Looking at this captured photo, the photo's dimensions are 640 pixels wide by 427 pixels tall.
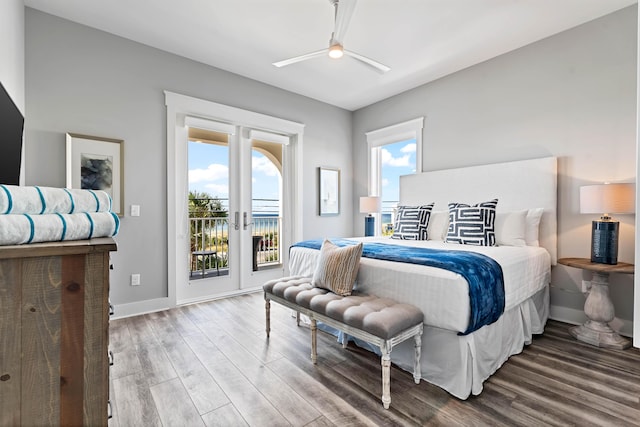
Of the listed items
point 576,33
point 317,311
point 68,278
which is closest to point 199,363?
point 317,311

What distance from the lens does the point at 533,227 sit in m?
3.09

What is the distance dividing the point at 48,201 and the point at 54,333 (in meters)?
0.36

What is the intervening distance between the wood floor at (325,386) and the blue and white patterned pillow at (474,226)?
99 centimetres

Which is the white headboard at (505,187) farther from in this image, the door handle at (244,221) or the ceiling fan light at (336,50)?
the door handle at (244,221)

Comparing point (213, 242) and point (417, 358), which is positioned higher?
point (213, 242)

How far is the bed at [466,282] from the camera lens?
1.85m

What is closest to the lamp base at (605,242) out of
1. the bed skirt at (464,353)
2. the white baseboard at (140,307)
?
the bed skirt at (464,353)

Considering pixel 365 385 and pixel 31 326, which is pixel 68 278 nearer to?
pixel 31 326

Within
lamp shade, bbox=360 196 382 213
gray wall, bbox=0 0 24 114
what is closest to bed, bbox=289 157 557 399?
lamp shade, bbox=360 196 382 213

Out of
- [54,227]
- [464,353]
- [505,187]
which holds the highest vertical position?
[505,187]

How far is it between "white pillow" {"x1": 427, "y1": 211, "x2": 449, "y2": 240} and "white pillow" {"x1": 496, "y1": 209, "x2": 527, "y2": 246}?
1.84ft

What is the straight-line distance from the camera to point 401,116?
4.67m

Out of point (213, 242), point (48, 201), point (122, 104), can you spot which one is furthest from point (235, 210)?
point (48, 201)

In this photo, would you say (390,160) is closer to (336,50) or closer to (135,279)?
(336,50)
